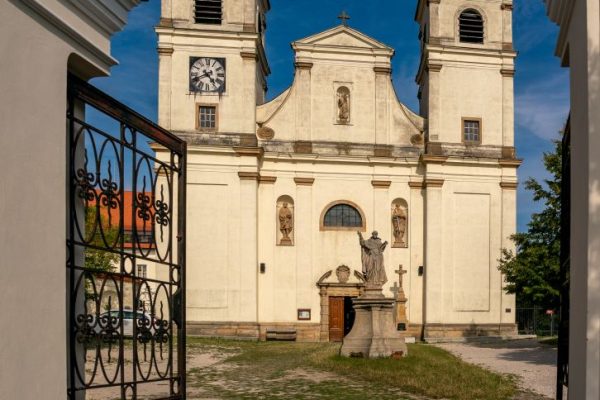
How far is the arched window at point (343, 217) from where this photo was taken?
26.2m

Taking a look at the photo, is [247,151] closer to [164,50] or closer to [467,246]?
[164,50]

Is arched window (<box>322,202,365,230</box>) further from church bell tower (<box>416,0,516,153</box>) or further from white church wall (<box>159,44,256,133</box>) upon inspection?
white church wall (<box>159,44,256,133</box>)

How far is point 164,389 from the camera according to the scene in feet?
38.3

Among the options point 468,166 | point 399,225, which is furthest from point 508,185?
point 399,225

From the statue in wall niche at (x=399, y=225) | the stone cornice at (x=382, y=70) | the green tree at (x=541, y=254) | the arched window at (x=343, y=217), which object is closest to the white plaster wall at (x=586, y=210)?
the green tree at (x=541, y=254)

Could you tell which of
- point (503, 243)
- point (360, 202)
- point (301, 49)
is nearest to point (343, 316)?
point (360, 202)

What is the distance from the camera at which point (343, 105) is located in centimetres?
2656

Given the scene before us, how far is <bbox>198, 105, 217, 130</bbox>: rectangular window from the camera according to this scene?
83.1 ft

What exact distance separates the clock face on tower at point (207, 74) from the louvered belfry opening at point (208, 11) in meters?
1.83

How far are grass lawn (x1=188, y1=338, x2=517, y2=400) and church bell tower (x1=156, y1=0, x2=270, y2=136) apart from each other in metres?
9.92

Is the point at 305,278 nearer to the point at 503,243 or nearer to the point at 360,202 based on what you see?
the point at 360,202

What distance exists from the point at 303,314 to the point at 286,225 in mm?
3674

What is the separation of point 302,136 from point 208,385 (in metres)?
15.3

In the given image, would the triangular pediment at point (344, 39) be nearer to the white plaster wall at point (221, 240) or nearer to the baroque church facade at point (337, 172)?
the baroque church facade at point (337, 172)
